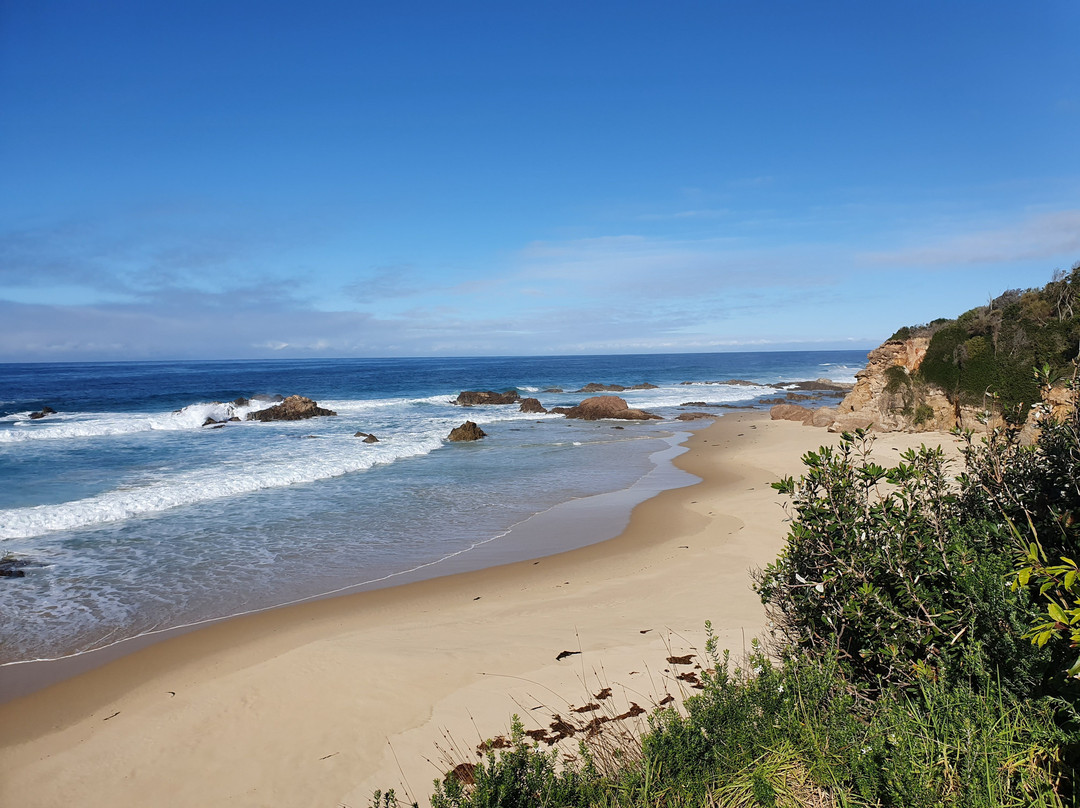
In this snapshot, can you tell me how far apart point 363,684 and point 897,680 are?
477 cm

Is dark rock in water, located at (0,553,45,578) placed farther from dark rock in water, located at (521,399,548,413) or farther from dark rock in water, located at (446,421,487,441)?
dark rock in water, located at (521,399,548,413)

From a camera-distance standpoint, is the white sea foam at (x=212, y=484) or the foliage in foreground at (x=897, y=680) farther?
the white sea foam at (x=212, y=484)

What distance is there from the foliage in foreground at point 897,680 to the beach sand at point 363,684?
164 centimetres

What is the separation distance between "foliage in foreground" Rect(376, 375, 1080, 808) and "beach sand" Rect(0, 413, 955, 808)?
1.64 metres

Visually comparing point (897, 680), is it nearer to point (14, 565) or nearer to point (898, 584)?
point (898, 584)

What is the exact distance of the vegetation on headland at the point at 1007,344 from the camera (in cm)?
1609

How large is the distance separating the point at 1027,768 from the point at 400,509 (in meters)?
11.9

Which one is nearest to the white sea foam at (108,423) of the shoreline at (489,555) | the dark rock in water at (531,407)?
the dark rock in water at (531,407)

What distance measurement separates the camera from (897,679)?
3.53m

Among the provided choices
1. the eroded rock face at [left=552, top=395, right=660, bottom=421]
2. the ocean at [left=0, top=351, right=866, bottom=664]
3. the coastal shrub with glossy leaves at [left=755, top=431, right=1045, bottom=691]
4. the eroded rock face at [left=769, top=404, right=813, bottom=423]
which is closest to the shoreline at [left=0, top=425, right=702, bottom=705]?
the ocean at [left=0, top=351, right=866, bottom=664]

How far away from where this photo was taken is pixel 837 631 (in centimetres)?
366

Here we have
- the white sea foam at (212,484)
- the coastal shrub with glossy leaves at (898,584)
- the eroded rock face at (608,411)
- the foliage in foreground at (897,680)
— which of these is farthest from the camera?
the eroded rock face at (608,411)

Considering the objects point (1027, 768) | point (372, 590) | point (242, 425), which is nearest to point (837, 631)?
point (1027, 768)

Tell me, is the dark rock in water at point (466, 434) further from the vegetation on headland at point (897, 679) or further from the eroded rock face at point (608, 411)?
the vegetation on headland at point (897, 679)
